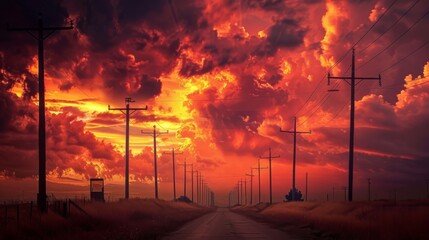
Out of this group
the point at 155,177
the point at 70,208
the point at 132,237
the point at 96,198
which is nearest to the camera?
the point at 132,237

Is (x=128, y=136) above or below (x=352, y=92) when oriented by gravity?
below

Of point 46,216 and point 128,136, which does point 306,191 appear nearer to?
point 128,136

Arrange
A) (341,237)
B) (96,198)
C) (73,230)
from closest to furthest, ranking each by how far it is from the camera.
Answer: (341,237) < (73,230) < (96,198)

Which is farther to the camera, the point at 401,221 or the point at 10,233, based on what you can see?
the point at 401,221

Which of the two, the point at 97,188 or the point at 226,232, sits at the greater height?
the point at 226,232

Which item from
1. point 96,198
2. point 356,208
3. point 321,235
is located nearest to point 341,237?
point 321,235

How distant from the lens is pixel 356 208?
170ft

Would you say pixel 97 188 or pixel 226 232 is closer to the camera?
pixel 226 232

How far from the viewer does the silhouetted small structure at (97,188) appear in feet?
220

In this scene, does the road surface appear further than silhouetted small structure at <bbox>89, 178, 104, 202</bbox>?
No

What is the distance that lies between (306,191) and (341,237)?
428 feet

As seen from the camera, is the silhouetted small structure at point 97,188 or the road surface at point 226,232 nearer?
Answer: the road surface at point 226,232

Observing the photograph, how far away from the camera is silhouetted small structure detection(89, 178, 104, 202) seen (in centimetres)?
6694

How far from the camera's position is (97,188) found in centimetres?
6762
